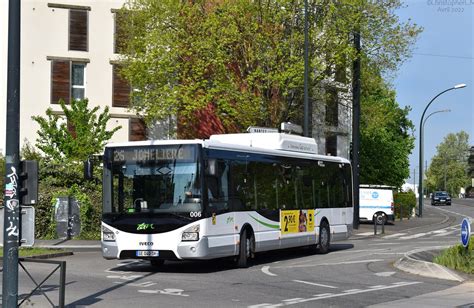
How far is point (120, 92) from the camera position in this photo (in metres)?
40.1

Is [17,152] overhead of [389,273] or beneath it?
overhead

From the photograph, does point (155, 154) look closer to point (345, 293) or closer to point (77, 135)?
point (345, 293)

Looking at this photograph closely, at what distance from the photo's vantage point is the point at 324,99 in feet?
120

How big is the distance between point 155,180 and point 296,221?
5.61 meters

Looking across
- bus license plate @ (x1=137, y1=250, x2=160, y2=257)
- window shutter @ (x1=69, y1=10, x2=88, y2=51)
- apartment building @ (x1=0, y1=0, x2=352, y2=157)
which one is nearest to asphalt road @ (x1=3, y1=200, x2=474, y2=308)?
bus license plate @ (x1=137, y1=250, x2=160, y2=257)

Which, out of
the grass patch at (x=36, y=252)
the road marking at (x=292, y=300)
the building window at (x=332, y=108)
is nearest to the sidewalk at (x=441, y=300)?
the road marking at (x=292, y=300)

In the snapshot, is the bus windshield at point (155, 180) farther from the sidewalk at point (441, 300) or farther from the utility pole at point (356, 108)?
the utility pole at point (356, 108)

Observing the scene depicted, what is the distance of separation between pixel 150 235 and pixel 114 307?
4938 mm

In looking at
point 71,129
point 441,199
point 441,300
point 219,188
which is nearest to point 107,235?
point 219,188

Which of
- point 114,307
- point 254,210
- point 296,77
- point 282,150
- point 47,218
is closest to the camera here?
point 114,307

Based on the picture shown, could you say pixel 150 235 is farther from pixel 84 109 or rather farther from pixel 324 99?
pixel 324 99

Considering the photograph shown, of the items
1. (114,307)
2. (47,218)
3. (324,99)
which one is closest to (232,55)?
(324,99)

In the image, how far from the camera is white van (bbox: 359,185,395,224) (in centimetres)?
4109

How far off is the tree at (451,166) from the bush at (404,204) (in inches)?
5003
